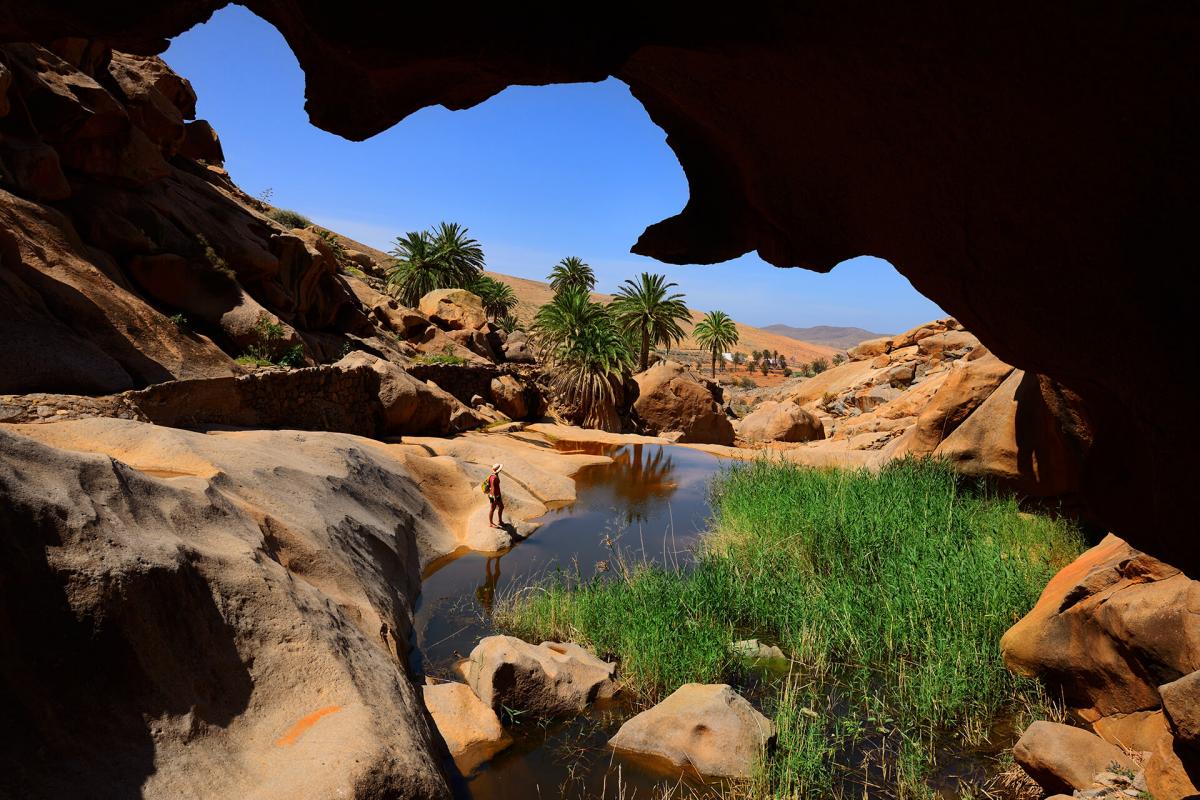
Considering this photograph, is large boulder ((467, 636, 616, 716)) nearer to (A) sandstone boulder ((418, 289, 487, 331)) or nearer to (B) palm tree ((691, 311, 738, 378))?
(A) sandstone boulder ((418, 289, 487, 331))

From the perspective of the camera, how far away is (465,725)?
702cm

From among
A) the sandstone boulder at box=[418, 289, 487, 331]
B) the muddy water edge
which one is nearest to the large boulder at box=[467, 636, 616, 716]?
the muddy water edge

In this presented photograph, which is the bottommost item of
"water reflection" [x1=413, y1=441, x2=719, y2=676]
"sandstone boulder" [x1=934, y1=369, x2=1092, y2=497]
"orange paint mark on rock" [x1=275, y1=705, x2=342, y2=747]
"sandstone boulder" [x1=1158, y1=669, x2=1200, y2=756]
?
"water reflection" [x1=413, y1=441, x2=719, y2=676]

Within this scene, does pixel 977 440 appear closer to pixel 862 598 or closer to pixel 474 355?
pixel 862 598

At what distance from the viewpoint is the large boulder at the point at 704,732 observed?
20.6 feet

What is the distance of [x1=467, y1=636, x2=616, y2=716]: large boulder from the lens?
7.41m

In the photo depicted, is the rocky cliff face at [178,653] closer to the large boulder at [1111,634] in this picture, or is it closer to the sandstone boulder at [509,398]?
the large boulder at [1111,634]

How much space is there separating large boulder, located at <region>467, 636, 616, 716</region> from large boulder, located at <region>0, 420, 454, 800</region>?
4.07ft

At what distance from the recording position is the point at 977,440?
14016 mm

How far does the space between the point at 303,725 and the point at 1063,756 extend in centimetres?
551

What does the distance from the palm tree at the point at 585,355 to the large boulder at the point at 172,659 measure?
25086 mm

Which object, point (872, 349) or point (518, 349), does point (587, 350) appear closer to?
point (518, 349)

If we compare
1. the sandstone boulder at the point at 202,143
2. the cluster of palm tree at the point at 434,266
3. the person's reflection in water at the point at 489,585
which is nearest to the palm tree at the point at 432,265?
the cluster of palm tree at the point at 434,266

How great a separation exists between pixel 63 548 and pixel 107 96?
18.1 meters
